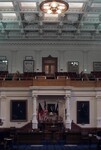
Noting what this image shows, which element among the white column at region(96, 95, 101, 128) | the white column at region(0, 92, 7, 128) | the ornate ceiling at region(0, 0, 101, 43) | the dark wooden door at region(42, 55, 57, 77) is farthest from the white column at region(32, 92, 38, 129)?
the dark wooden door at region(42, 55, 57, 77)

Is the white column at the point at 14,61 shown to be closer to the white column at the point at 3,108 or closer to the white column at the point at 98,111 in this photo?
the white column at the point at 3,108

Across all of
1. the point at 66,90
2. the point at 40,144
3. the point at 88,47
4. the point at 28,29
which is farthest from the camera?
the point at 88,47

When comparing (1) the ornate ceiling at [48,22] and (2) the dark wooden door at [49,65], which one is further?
(2) the dark wooden door at [49,65]

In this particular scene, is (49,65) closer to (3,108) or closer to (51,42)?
(51,42)

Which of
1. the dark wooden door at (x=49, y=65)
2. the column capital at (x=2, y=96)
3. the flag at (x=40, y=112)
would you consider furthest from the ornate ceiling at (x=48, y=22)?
the flag at (x=40, y=112)

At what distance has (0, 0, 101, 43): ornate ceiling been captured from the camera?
21891 millimetres

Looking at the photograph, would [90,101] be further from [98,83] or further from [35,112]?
[35,112]

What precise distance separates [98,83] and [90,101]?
4.69 ft

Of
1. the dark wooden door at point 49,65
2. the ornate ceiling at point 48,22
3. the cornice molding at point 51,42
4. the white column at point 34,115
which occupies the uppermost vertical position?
the ornate ceiling at point 48,22

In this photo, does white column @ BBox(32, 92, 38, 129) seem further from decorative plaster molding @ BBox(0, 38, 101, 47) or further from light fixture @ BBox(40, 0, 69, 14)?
light fixture @ BBox(40, 0, 69, 14)

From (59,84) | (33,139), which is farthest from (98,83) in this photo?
(33,139)

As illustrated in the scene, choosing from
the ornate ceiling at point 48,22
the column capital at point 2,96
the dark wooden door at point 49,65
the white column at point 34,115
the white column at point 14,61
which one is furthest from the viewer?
the dark wooden door at point 49,65

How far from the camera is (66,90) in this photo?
2428cm

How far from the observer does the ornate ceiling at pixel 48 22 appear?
2189cm
